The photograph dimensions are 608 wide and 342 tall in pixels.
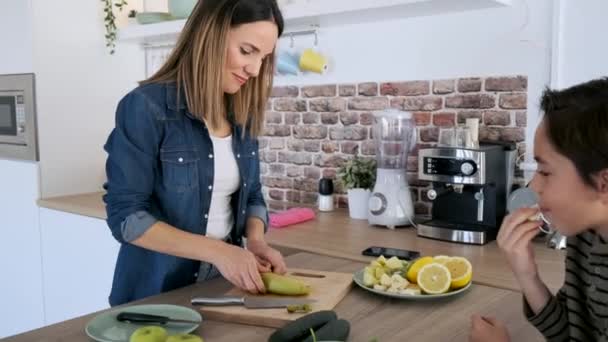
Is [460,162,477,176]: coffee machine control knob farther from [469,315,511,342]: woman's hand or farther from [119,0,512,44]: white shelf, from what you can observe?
[469,315,511,342]: woman's hand

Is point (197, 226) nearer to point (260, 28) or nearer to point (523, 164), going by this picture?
point (260, 28)

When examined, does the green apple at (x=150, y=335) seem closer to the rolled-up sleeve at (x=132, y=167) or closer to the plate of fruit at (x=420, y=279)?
the rolled-up sleeve at (x=132, y=167)

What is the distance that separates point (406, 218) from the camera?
2189 millimetres

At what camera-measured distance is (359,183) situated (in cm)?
238

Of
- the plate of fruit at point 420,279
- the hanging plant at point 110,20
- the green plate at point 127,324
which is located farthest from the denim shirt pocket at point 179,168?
the hanging plant at point 110,20

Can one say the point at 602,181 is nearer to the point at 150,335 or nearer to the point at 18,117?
the point at 150,335

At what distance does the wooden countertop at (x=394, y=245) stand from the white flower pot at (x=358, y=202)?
4 centimetres

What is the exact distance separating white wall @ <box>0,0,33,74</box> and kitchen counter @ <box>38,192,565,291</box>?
0.85 meters

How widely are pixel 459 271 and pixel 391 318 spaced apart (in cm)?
25

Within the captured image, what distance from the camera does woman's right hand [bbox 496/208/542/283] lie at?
1.12 metres

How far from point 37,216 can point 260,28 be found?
6.10 feet

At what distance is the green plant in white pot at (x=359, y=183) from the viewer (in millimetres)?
2340

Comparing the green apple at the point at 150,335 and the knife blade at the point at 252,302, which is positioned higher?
the green apple at the point at 150,335

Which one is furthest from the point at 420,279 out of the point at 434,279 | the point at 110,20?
the point at 110,20
